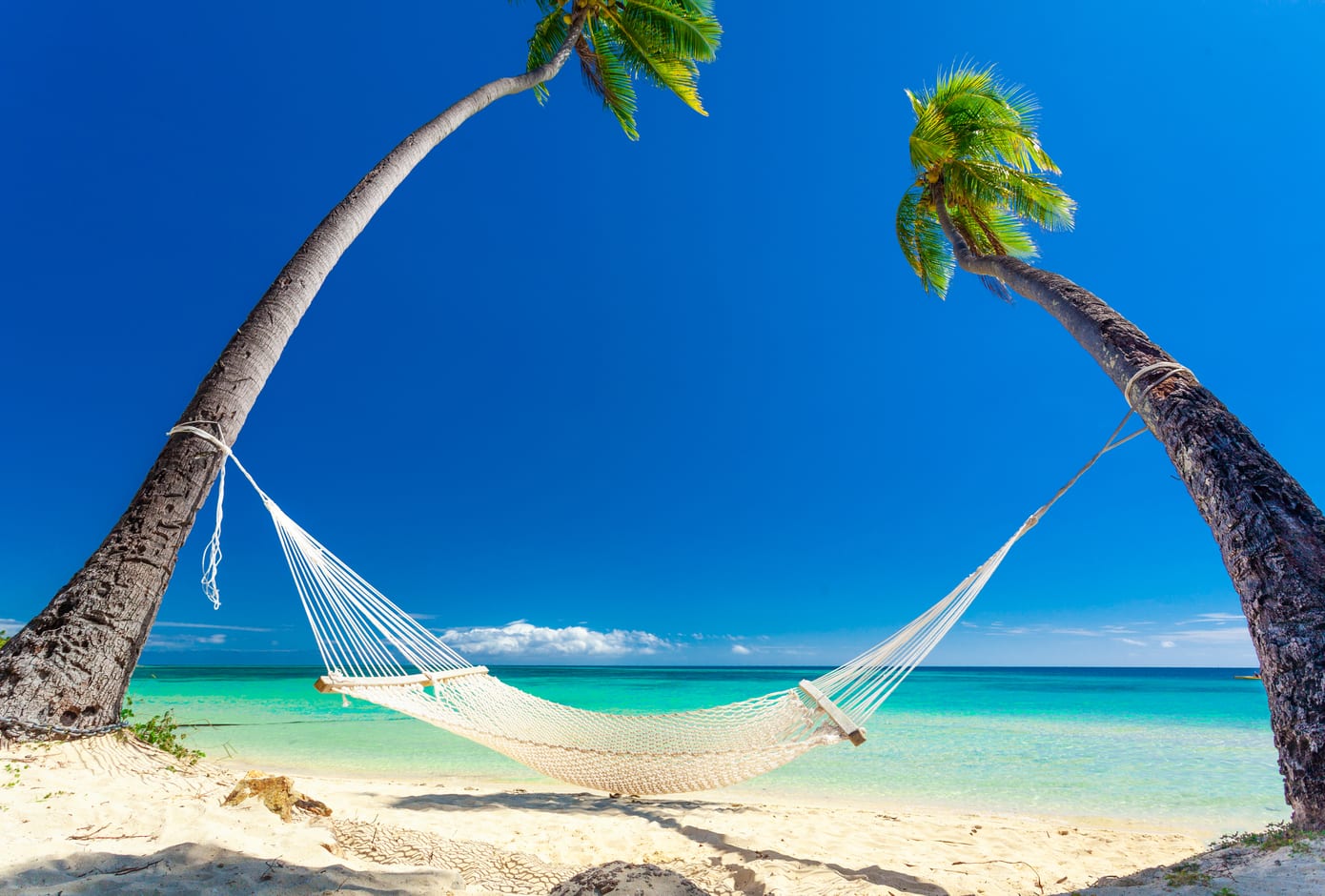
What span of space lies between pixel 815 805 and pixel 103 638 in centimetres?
378

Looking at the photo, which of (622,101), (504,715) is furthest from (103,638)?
(622,101)

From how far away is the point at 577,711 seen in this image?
320 cm

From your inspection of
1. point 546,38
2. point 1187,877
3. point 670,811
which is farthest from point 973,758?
point 546,38

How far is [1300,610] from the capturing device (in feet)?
5.73

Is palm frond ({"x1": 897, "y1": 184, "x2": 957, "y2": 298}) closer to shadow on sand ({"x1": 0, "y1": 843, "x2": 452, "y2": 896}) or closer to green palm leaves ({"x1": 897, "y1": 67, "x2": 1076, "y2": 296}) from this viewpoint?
green palm leaves ({"x1": 897, "y1": 67, "x2": 1076, "y2": 296})

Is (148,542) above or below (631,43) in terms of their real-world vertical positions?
below

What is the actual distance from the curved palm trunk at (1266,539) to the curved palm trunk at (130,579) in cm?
320

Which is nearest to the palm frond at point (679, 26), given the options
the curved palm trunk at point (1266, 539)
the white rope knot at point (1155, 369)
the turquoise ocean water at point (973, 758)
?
the curved palm trunk at point (1266, 539)

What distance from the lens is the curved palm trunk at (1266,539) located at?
5.47ft

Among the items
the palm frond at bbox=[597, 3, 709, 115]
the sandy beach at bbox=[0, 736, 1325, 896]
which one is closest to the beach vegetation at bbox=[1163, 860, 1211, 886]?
the sandy beach at bbox=[0, 736, 1325, 896]

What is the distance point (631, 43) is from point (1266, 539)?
5036 mm

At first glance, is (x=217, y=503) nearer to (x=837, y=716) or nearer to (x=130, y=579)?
(x=130, y=579)

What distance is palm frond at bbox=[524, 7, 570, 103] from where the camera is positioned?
487cm

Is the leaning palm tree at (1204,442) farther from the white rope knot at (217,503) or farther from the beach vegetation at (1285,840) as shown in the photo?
the white rope knot at (217,503)
